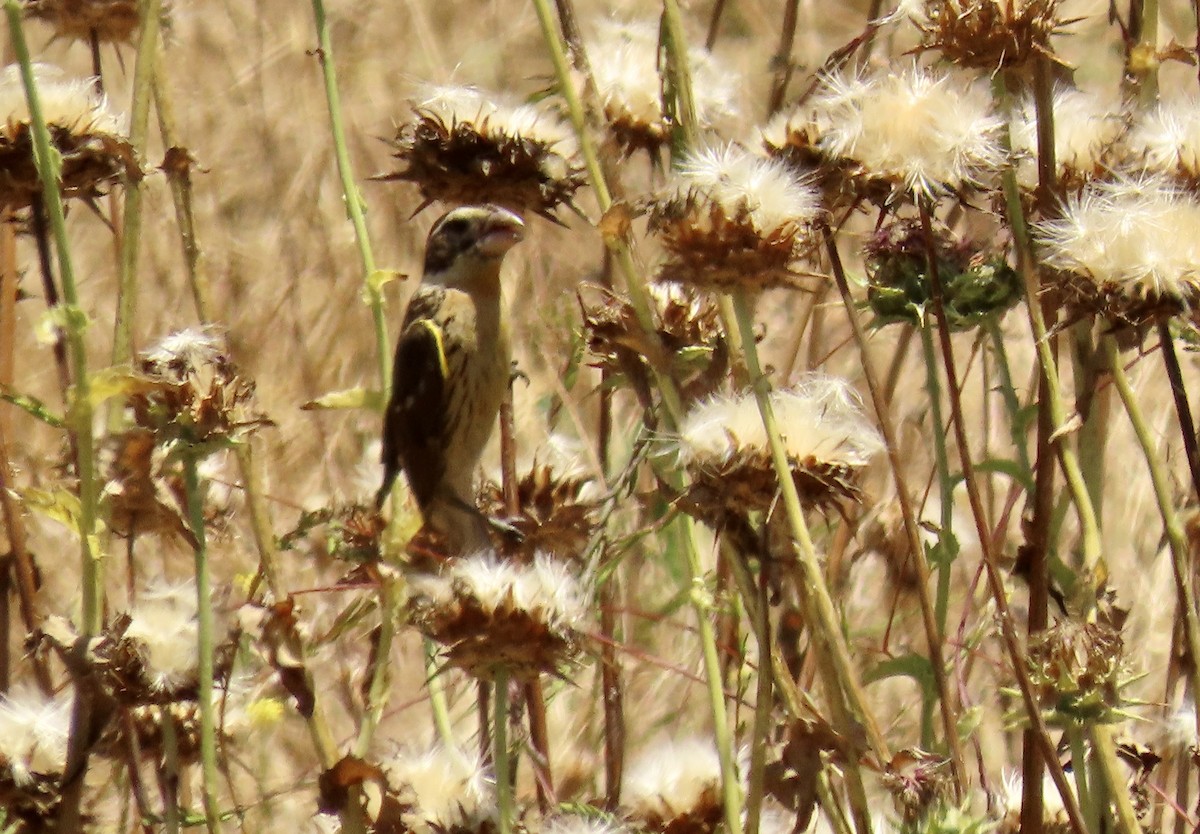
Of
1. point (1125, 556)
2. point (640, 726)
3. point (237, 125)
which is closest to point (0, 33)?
point (237, 125)

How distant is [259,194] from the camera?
178 inches

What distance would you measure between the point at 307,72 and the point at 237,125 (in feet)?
0.82

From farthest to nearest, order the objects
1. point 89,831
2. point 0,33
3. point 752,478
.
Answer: point 0,33
point 89,831
point 752,478

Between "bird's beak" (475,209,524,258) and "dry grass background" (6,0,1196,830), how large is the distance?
46.8 inches

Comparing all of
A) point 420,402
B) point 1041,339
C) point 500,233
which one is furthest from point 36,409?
point 420,402

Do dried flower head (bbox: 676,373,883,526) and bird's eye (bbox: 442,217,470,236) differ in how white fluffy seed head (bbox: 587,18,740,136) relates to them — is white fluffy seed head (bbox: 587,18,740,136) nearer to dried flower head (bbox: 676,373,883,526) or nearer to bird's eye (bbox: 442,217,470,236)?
dried flower head (bbox: 676,373,883,526)

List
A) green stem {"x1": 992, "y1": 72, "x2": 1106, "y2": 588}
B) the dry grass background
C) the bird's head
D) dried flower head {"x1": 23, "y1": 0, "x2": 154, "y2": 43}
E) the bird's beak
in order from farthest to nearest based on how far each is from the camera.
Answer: the dry grass background, the bird's head, the bird's beak, dried flower head {"x1": 23, "y1": 0, "x2": 154, "y2": 43}, green stem {"x1": 992, "y1": 72, "x2": 1106, "y2": 588}

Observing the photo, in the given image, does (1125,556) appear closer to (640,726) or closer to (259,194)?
(640,726)

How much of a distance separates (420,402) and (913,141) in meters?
1.17

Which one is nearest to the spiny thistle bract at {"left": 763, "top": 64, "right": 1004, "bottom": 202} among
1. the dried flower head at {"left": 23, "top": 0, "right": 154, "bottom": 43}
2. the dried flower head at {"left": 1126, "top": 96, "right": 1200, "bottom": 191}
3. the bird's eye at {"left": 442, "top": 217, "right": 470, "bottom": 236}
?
the dried flower head at {"left": 1126, "top": 96, "right": 1200, "bottom": 191}

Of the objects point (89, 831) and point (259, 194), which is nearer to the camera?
point (89, 831)

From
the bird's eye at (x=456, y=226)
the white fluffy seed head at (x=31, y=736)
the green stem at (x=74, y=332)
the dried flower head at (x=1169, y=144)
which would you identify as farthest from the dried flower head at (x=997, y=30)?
the bird's eye at (x=456, y=226)

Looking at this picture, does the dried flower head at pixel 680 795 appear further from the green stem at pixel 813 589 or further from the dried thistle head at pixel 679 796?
the green stem at pixel 813 589

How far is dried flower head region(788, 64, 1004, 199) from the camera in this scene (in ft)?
3.65
